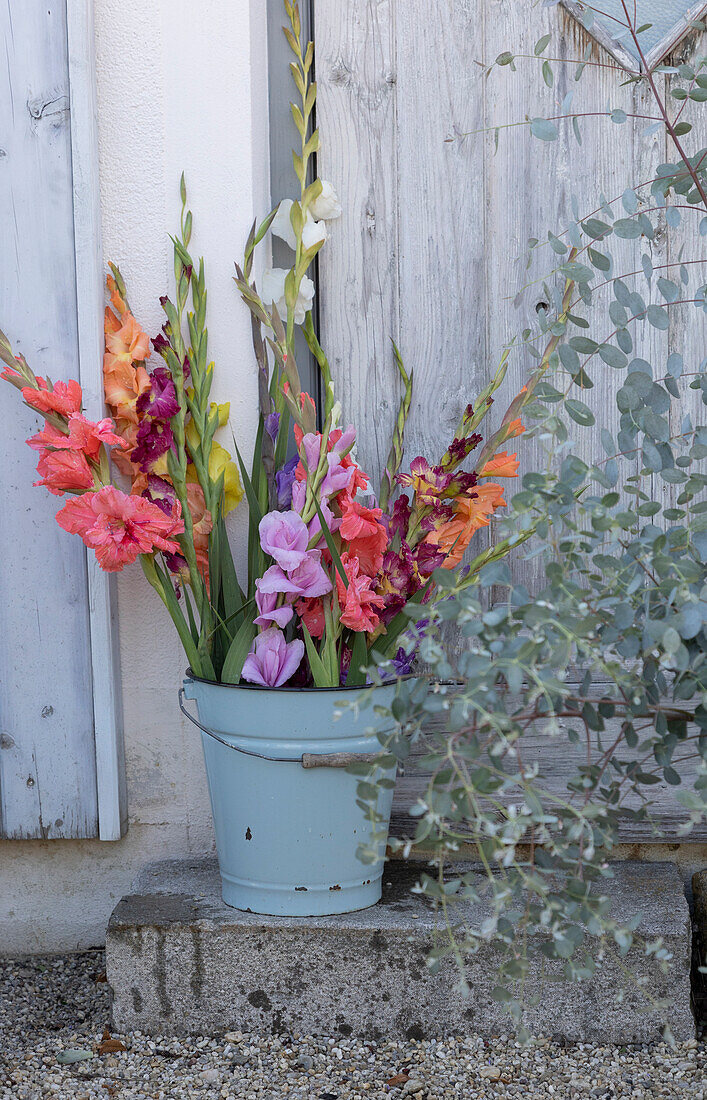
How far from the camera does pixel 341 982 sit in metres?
1.46

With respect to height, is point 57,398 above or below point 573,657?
above

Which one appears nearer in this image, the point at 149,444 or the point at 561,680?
the point at 561,680

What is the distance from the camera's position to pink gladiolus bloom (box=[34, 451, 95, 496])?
1.45 metres

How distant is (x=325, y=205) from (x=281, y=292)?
158 mm

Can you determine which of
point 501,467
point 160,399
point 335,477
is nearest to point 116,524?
point 160,399

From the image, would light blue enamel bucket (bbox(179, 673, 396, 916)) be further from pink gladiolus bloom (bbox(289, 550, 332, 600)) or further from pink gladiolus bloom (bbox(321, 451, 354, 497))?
pink gladiolus bloom (bbox(321, 451, 354, 497))

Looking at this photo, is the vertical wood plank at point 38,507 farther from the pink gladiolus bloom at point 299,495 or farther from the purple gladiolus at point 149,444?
the pink gladiolus bloom at point 299,495

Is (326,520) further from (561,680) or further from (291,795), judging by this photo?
(561,680)

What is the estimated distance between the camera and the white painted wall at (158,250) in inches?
63.3

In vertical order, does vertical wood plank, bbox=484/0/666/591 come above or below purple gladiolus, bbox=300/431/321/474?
above

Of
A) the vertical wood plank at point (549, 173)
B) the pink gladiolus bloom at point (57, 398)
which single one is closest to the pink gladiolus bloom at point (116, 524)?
the pink gladiolus bloom at point (57, 398)

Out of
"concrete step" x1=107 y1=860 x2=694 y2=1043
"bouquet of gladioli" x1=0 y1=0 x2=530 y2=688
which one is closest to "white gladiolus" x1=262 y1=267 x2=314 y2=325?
"bouquet of gladioli" x1=0 y1=0 x2=530 y2=688

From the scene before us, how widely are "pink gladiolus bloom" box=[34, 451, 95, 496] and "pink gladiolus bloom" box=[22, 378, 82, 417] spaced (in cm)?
7

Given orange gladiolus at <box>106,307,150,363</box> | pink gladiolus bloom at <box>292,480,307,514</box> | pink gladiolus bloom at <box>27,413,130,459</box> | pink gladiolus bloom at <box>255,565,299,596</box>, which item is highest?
orange gladiolus at <box>106,307,150,363</box>
